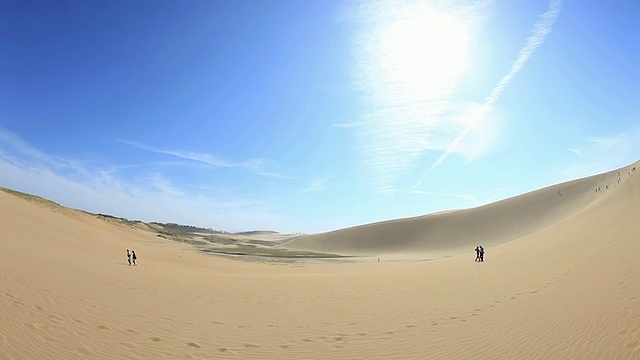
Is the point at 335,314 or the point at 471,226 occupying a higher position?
the point at 471,226

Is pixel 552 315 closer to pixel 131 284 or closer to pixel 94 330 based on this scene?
pixel 94 330

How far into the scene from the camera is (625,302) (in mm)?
8766

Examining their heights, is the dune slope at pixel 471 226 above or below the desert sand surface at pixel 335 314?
above

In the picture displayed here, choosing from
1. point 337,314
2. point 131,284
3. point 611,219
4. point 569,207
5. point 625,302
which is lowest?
point 131,284

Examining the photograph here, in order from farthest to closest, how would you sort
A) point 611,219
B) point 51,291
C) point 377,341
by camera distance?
point 611,219
point 51,291
point 377,341

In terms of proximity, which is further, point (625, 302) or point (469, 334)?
point (625, 302)

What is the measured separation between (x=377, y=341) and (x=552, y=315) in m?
4.57

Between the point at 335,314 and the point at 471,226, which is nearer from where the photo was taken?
the point at 335,314

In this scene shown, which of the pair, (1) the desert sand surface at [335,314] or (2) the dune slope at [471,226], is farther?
(2) the dune slope at [471,226]

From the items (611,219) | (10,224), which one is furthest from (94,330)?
(611,219)

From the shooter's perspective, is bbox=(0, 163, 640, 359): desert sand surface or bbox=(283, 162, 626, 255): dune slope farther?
bbox=(283, 162, 626, 255): dune slope

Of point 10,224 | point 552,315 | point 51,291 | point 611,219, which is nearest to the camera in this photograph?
point 552,315

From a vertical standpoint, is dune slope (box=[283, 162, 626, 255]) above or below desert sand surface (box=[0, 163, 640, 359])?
above

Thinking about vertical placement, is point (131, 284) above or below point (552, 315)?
below
